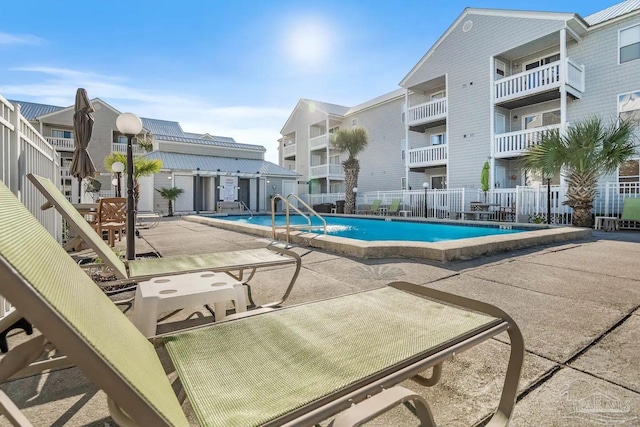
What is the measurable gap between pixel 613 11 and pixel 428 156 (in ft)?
29.6

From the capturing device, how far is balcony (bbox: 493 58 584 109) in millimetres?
12234

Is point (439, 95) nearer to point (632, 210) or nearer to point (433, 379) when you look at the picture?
point (632, 210)

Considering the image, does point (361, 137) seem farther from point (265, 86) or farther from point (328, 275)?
point (328, 275)

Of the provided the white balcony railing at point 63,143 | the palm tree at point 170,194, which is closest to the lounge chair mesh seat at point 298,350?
the palm tree at point 170,194

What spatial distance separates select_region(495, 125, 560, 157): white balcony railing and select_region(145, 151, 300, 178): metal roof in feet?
46.5

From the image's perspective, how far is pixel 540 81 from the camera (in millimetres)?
12766

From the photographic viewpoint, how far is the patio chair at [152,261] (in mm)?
2393

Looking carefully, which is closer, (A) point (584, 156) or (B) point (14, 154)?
(B) point (14, 154)

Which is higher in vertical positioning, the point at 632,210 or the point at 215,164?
the point at 215,164

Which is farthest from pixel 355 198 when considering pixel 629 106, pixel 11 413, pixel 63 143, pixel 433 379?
pixel 63 143

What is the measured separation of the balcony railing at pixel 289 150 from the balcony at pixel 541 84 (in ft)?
58.4

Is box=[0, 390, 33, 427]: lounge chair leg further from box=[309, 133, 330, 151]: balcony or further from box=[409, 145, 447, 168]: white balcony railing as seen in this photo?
box=[309, 133, 330, 151]: balcony

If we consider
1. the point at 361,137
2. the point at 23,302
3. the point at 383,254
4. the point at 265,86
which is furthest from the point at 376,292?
the point at 361,137

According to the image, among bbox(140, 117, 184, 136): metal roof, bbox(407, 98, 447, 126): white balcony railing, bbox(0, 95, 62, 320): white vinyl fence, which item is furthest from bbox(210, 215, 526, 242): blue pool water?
bbox(140, 117, 184, 136): metal roof
